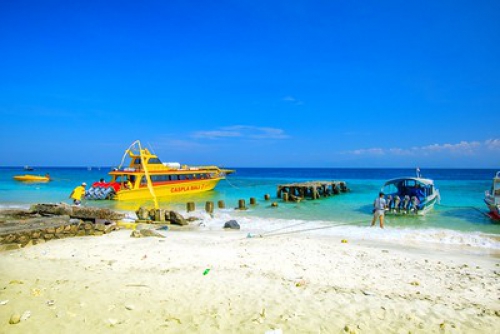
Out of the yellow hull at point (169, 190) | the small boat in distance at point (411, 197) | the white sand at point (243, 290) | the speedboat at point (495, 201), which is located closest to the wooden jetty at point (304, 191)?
the small boat in distance at point (411, 197)

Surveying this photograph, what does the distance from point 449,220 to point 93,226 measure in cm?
1705

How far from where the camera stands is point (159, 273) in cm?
654

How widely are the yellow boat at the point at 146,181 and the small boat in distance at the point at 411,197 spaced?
17253 mm

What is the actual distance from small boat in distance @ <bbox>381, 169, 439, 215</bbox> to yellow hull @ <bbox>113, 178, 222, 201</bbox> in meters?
18.7

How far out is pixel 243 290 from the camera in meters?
5.64

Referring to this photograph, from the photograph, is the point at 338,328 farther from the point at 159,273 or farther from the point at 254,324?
the point at 159,273

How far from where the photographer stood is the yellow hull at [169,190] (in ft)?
86.5

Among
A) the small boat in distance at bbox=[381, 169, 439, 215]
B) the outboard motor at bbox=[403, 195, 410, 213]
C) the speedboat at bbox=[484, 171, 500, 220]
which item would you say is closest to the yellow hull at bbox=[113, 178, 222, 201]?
the small boat in distance at bbox=[381, 169, 439, 215]

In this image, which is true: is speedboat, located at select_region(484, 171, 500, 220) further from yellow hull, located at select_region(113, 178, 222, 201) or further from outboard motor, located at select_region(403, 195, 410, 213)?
yellow hull, located at select_region(113, 178, 222, 201)

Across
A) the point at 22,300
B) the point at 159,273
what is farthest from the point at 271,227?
the point at 22,300

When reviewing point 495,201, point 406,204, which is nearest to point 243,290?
point 406,204

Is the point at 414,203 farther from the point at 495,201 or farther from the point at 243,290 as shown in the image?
the point at 243,290

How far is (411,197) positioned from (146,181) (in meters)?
21.2

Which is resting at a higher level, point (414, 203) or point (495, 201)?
point (495, 201)
